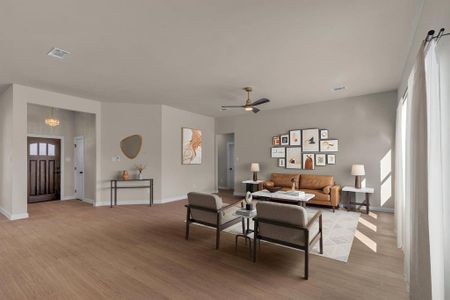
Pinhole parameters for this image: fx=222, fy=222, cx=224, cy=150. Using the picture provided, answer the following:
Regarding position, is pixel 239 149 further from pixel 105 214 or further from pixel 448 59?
pixel 448 59

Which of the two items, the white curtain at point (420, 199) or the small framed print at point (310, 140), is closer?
the white curtain at point (420, 199)

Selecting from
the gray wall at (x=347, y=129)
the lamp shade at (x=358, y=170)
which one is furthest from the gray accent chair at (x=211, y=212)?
the gray wall at (x=347, y=129)

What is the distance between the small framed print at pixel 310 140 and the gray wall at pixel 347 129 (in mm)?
169

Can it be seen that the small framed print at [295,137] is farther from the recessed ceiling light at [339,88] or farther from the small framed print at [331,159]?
the recessed ceiling light at [339,88]

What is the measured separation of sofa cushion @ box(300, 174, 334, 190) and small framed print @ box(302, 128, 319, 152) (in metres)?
0.81

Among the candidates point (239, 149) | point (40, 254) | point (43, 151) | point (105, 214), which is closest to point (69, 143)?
point (43, 151)

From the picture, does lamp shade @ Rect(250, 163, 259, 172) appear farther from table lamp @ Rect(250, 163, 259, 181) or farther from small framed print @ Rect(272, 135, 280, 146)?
small framed print @ Rect(272, 135, 280, 146)

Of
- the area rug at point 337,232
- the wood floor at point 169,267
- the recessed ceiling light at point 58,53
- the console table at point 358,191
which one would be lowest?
the area rug at point 337,232

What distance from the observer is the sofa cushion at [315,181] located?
19.6ft

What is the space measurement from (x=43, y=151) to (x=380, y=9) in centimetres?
877

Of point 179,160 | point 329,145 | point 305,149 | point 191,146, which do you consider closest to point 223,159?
point 191,146

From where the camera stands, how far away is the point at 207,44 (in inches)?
123

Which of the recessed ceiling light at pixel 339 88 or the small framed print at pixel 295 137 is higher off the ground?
the recessed ceiling light at pixel 339 88

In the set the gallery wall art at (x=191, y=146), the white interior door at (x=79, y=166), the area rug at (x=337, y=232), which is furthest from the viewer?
the gallery wall art at (x=191, y=146)
